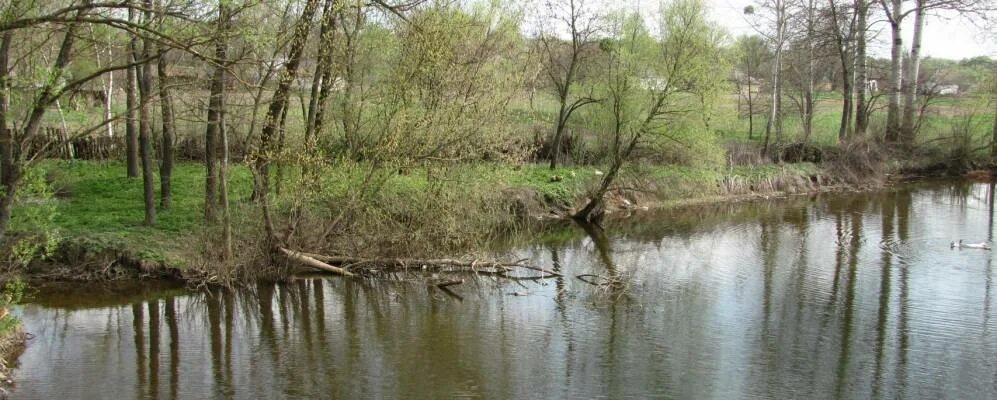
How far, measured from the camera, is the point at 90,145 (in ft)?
67.3

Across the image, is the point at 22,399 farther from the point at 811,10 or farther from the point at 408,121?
the point at 811,10

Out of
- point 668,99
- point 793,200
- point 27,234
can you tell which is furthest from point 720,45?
point 27,234

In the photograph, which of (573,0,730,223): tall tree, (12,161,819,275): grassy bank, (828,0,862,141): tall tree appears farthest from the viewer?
(828,0,862,141): tall tree

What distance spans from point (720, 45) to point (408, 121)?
10361 mm

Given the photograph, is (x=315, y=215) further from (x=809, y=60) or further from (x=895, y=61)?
(x=895, y=61)

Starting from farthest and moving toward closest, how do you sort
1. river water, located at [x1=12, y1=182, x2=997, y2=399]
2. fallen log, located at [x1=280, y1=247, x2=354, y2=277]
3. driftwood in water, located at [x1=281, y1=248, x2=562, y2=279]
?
→ driftwood in water, located at [x1=281, y1=248, x2=562, y2=279] → fallen log, located at [x1=280, y1=247, x2=354, y2=277] → river water, located at [x1=12, y1=182, x2=997, y2=399]

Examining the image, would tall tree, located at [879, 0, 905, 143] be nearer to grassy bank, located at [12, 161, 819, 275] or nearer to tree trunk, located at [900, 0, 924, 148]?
tree trunk, located at [900, 0, 924, 148]

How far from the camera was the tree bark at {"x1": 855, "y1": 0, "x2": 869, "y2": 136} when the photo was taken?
90.8 ft

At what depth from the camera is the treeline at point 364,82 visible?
941 cm

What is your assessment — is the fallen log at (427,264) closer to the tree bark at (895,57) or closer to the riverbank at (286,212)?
the riverbank at (286,212)

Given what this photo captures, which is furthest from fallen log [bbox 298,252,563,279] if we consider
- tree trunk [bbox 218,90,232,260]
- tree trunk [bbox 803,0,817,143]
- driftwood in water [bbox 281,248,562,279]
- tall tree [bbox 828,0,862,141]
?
tall tree [bbox 828,0,862,141]

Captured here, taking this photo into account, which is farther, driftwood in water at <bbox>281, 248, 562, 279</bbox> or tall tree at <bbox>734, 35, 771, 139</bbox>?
tall tree at <bbox>734, 35, 771, 139</bbox>

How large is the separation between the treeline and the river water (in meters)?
2.09

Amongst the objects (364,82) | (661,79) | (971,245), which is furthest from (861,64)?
(364,82)
